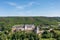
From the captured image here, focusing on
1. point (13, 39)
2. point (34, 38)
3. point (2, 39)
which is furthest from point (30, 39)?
point (2, 39)

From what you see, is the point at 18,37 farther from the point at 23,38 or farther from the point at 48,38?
the point at 48,38

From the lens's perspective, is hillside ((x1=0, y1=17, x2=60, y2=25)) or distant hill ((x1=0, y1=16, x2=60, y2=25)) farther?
hillside ((x1=0, y1=17, x2=60, y2=25))

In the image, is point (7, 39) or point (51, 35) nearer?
point (7, 39)

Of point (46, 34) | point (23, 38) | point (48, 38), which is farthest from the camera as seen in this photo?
point (46, 34)

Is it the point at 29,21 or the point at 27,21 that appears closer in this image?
the point at 29,21

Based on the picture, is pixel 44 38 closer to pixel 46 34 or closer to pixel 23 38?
pixel 46 34

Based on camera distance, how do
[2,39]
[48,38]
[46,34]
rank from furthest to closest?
1. [46,34]
2. [48,38]
3. [2,39]

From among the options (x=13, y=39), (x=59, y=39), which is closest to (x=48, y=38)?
(x=59, y=39)

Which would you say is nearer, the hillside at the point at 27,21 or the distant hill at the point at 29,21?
the distant hill at the point at 29,21

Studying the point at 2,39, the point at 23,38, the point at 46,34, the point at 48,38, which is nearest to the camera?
the point at 2,39
